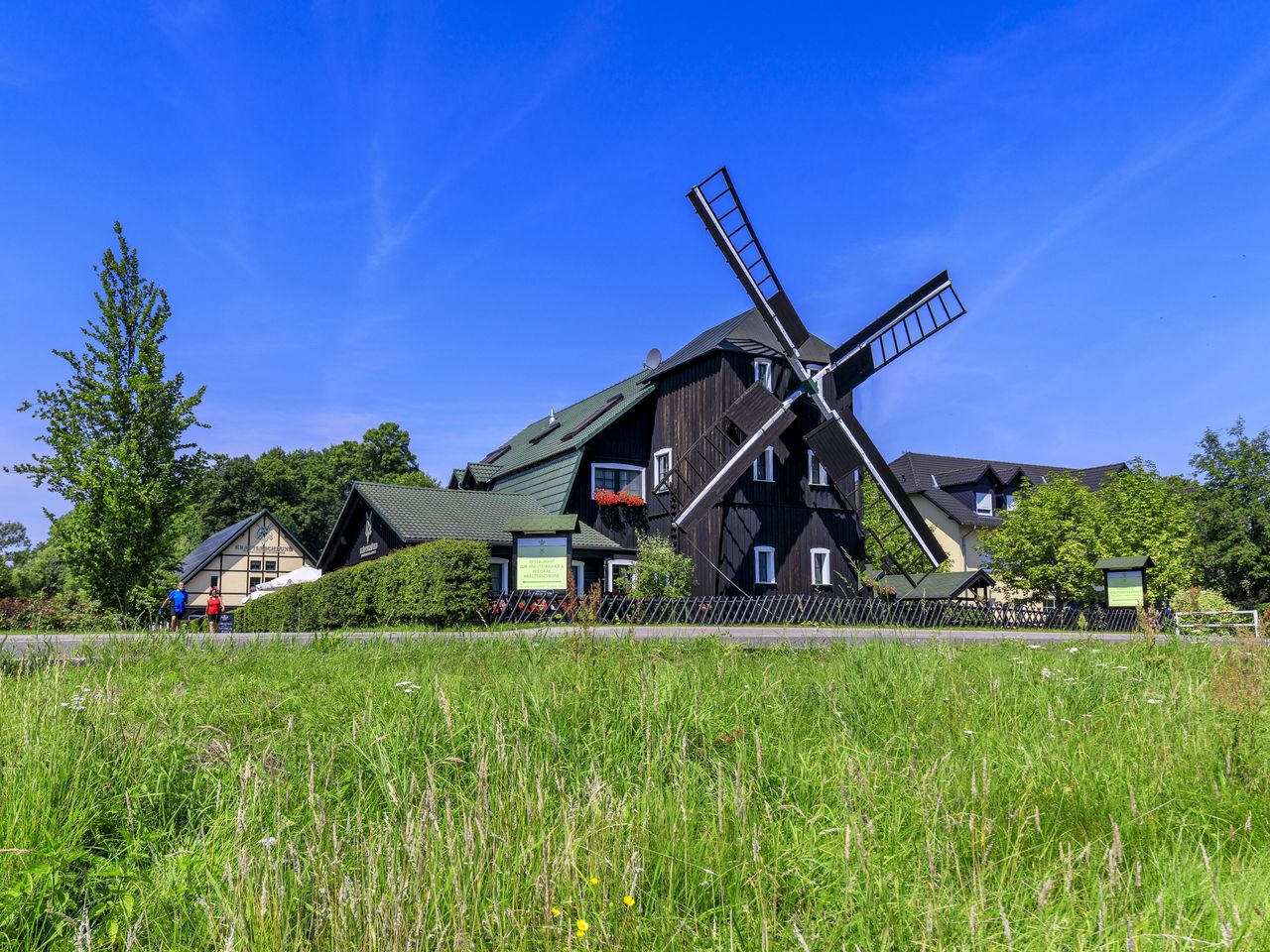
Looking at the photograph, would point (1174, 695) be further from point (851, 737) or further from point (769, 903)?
point (769, 903)

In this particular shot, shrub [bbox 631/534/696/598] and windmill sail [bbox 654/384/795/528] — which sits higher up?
windmill sail [bbox 654/384/795/528]

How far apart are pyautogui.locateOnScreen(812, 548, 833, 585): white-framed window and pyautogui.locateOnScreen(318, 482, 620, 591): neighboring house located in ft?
22.9

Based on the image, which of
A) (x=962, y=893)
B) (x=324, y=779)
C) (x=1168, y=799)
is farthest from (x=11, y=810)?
(x=1168, y=799)

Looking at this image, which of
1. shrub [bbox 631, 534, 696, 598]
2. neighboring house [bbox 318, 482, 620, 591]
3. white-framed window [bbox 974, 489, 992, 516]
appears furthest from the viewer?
white-framed window [bbox 974, 489, 992, 516]

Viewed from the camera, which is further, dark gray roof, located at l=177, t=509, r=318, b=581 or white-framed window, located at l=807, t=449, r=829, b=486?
dark gray roof, located at l=177, t=509, r=318, b=581

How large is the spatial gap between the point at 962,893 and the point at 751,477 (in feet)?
87.6

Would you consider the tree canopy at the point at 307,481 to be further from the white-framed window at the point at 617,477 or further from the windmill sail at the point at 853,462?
the windmill sail at the point at 853,462

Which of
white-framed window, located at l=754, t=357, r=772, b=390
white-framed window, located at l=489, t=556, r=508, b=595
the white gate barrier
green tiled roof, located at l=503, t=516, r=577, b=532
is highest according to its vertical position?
white-framed window, located at l=754, t=357, r=772, b=390

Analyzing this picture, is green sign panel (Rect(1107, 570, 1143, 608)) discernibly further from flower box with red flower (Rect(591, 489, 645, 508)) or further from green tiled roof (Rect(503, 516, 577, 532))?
green tiled roof (Rect(503, 516, 577, 532))

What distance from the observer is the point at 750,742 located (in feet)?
16.1

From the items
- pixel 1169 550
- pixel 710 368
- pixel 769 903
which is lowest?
pixel 769 903

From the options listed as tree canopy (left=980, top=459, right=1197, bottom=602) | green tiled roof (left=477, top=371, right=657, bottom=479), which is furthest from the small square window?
tree canopy (left=980, top=459, right=1197, bottom=602)

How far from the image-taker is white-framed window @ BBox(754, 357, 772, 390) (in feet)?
97.9

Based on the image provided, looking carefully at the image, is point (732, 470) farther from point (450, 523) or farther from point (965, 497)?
point (965, 497)
